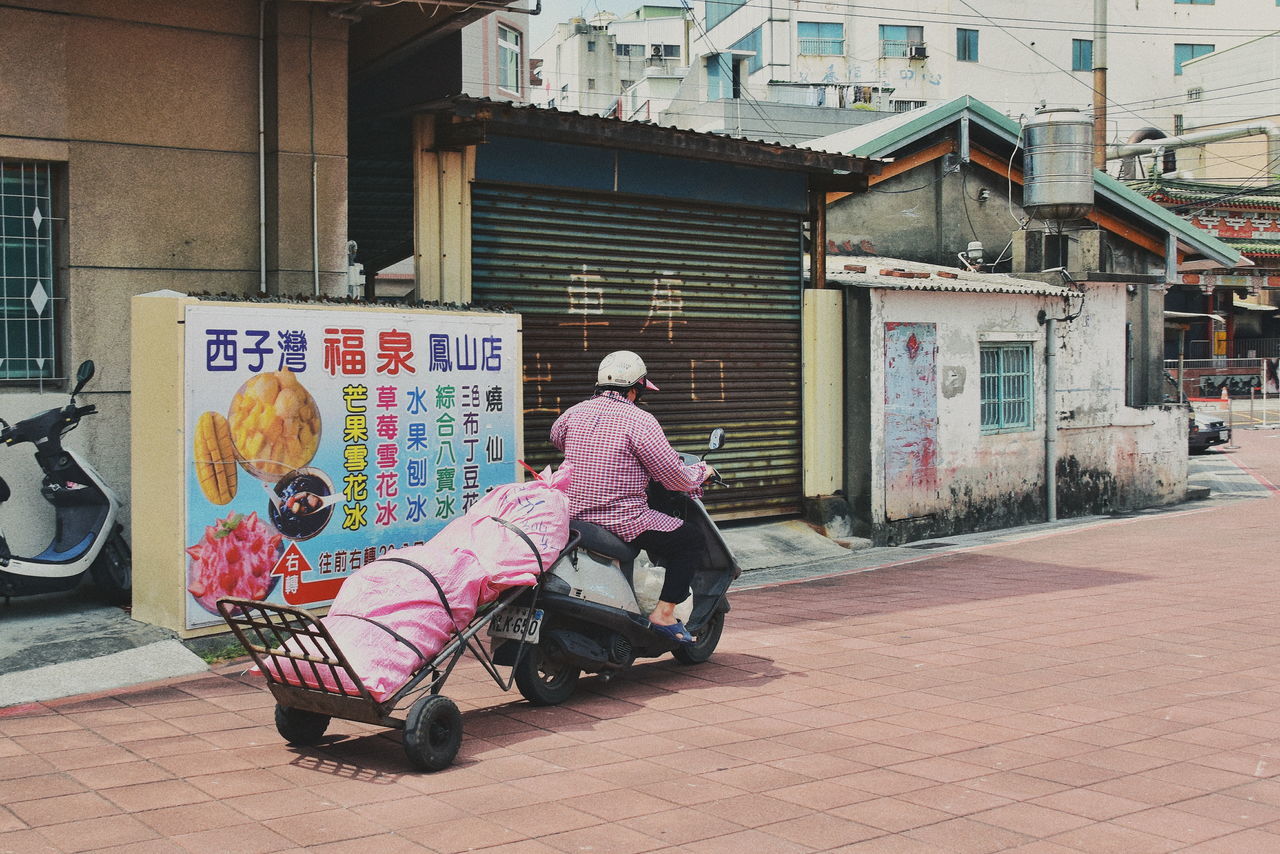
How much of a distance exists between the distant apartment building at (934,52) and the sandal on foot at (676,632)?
39249mm

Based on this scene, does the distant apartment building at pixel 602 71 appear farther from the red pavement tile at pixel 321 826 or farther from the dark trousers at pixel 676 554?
the red pavement tile at pixel 321 826

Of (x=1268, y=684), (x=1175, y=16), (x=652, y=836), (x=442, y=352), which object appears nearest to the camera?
(x=652, y=836)

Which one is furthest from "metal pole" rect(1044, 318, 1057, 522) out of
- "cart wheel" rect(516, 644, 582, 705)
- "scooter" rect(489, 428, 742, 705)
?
"cart wheel" rect(516, 644, 582, 705)

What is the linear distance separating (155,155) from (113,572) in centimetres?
295

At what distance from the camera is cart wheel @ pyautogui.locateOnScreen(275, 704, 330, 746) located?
19.8 feet

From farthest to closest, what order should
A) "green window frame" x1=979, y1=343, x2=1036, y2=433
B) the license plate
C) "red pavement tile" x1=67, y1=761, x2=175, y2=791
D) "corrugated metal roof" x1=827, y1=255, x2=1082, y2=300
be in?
"green window frame" x1=979, y1=343, x2=1036, y2=433 → "corrugated metal roof" x1=827, y1=255, x2=1082, y2=300 → the license plate → "red pavement tile" x1=67, y1=761, x2=175, y2=791

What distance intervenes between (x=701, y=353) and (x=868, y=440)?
222cm

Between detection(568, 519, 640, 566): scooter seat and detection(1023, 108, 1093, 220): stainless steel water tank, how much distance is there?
41.2 ft

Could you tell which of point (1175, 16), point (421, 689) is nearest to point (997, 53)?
point (1175, 16)

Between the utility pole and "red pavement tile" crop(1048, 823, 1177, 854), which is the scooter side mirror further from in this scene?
the utility pole

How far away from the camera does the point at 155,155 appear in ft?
29.8

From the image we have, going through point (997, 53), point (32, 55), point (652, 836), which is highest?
point (997, 53)

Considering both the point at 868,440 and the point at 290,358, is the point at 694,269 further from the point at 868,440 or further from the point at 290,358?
the point at 290,358

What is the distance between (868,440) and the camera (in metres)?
13.5
